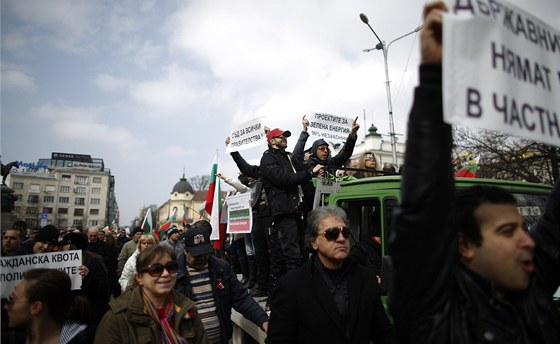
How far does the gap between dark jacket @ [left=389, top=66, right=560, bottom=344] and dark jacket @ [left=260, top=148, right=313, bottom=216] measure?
3.59 metres

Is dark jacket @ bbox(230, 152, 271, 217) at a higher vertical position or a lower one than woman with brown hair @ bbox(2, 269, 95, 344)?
higher

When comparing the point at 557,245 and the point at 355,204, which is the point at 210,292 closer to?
the point at 355,204

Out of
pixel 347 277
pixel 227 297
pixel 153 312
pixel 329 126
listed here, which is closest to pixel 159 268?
pixel 153 312

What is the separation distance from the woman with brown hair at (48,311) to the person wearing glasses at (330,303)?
136 cm

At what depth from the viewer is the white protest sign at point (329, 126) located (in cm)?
676

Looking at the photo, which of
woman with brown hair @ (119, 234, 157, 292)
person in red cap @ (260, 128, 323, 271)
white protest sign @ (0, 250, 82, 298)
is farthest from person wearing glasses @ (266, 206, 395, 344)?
woman with brown hair @ (119, 234, 157, 292)

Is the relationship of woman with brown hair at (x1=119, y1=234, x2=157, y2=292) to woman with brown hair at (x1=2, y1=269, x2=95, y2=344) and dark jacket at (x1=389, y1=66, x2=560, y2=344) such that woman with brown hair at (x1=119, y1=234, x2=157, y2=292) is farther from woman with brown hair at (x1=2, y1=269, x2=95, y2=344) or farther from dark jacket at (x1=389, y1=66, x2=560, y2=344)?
dark jacket at (x1=389, y1=66, x2=560, y2=344)

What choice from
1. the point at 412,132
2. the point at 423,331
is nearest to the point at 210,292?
the point at 423,331

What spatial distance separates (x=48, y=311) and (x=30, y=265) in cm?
118

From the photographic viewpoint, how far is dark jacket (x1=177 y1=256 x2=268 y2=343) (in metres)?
3.60

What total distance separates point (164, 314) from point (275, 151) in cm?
291

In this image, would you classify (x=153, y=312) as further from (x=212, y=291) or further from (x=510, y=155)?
(x=510, y=155)

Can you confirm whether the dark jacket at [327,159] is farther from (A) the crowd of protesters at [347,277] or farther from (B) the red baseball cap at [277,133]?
(B) the red baseball cap at [277,133]

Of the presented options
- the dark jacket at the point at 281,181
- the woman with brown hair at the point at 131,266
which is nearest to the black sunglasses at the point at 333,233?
the dark jacket at the point at 281,181
